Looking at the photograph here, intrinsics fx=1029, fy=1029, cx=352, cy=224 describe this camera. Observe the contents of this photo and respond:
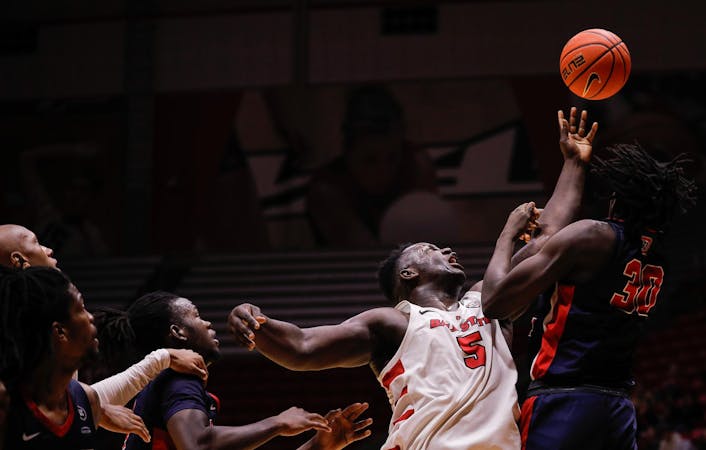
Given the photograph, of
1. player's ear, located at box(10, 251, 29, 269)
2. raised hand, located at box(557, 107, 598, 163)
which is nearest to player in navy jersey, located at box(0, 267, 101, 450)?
player's ear, located at box(10, 251, 29, 269)

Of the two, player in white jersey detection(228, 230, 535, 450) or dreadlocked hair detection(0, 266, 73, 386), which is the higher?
dreadlocked hair detection(0, 266, 73, 386)

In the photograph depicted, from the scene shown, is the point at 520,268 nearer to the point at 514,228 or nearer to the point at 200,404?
the point at 514,228

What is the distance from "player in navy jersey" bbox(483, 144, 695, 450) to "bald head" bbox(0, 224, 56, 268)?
201 cm

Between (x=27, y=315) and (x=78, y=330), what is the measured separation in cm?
18

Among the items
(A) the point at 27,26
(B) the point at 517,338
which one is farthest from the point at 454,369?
(A) the point at 27,26

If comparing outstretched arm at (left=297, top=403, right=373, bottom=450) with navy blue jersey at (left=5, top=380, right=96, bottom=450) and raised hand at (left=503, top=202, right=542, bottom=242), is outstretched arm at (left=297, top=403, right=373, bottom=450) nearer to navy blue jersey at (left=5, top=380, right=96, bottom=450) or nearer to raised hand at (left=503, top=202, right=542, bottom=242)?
raised hand at (left=503, top=202, right=542, bottom=242)

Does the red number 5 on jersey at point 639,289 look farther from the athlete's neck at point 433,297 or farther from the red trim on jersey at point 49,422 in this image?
the red trim on jersey at point 49,422

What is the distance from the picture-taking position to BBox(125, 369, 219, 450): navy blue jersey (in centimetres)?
434

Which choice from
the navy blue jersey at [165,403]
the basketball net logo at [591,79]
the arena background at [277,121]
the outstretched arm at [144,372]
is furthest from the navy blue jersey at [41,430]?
the arena background at [277,121]

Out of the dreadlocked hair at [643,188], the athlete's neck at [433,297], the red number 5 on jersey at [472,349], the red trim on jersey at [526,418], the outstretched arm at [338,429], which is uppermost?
the dreadlocked hair at [643,188]

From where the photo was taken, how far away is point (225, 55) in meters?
18.7

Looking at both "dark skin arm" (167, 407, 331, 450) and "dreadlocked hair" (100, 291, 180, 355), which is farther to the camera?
"dreadlocked hair" (100, 291, 180, 355)

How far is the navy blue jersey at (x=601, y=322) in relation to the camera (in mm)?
4039

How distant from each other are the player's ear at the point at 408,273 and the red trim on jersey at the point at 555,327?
Answer: 0.93 metres
